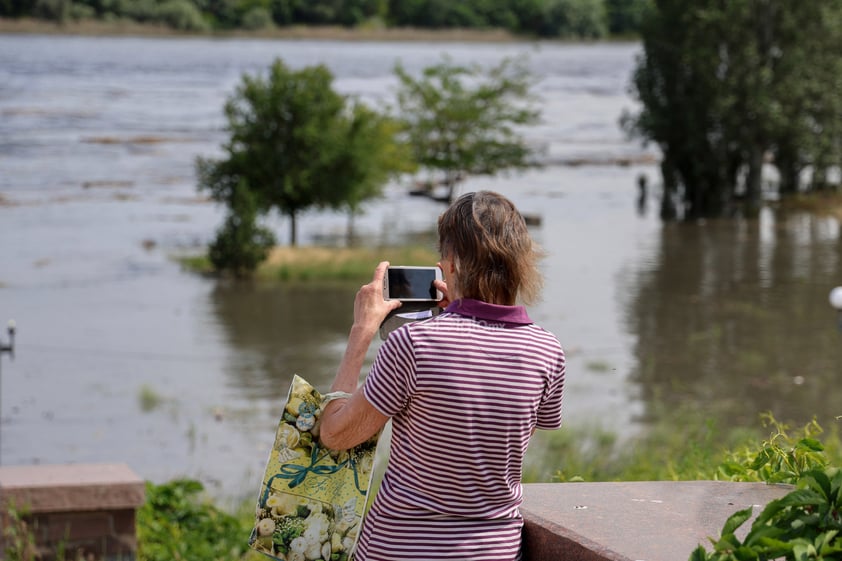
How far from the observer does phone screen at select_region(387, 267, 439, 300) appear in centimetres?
296

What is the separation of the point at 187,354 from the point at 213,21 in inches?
3896

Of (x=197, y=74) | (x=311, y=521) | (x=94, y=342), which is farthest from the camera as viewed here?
(x=197, y=74)

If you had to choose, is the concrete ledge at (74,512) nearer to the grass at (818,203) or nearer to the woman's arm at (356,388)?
the woman's arm at (356,388)

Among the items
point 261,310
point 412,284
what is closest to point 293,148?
point 261,310

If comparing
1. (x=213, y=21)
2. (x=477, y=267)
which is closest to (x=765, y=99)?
(x=477, y=267)

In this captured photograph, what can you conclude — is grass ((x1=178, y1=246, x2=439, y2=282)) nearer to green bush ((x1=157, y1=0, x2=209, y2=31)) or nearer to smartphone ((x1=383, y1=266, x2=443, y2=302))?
smartphone ((x1=383, y1=266, x2=443, y2=302))

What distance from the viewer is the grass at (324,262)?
32656mm

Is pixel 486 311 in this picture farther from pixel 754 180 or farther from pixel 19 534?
pixel 754 180

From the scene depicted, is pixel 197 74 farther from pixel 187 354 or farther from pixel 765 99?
pixel 187 354

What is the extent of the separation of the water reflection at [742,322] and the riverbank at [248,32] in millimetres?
81263

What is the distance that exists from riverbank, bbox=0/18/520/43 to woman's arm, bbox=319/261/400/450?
117 m

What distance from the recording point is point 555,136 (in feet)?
253

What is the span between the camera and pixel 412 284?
2973 millimetres

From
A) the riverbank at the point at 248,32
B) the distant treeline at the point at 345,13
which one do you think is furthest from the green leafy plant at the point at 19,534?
the riverbank at the point at 248,32
